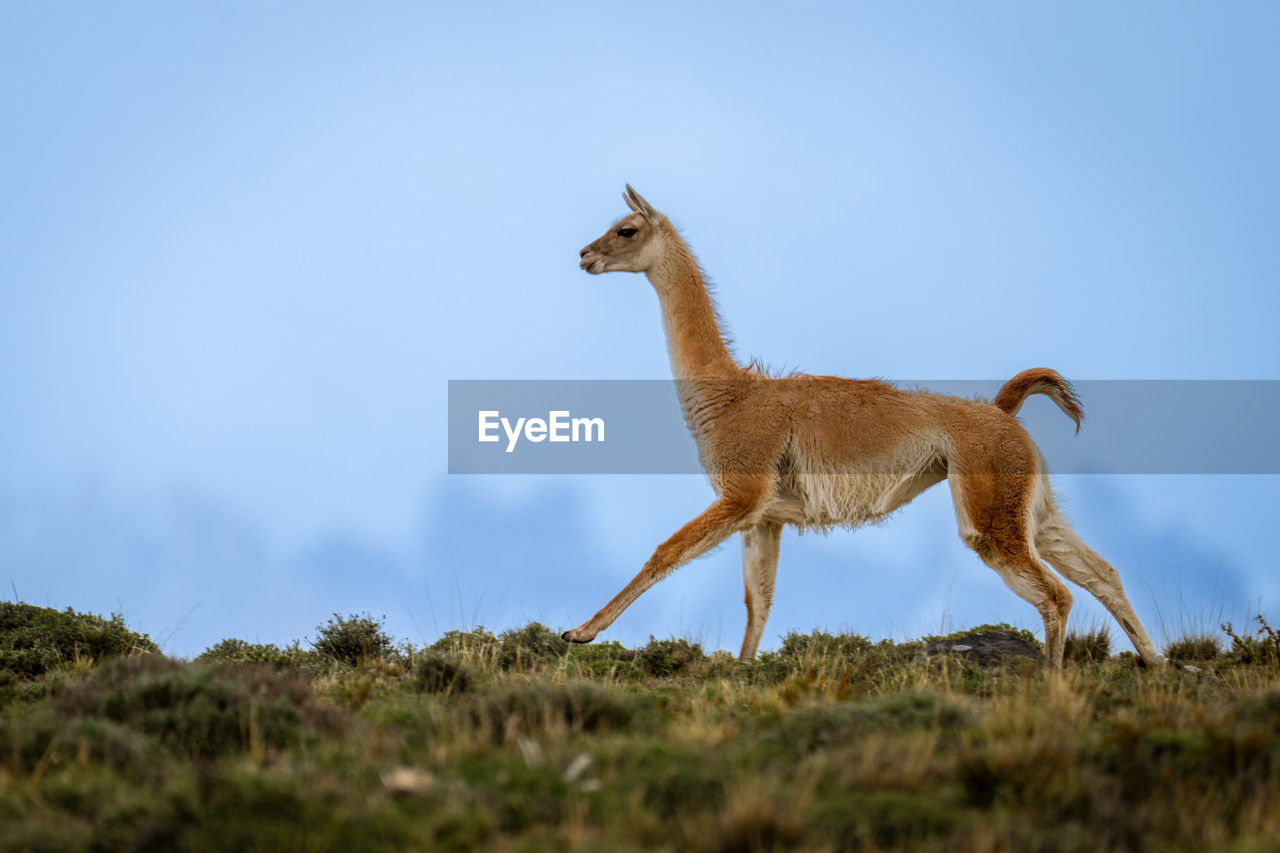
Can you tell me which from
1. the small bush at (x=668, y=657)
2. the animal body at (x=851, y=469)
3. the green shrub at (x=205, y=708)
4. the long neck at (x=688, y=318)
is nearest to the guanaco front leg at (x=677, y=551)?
the animal body at (x=851, y=469)

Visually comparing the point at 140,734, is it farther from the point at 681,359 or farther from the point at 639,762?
the point at 681,359

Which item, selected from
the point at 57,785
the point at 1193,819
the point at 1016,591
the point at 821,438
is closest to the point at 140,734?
the point at 57,785

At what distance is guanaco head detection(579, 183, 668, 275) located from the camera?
11508mm

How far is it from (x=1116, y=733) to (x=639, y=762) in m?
2.48

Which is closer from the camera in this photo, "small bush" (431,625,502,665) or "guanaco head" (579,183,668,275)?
"small bush" (431,625,502,665)

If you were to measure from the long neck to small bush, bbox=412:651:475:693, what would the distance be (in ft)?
13.5

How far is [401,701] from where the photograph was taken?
289 inches

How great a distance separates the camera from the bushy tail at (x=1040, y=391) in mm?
11008

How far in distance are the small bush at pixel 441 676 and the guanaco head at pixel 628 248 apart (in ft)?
16.1

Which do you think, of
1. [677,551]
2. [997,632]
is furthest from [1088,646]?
[677,551]

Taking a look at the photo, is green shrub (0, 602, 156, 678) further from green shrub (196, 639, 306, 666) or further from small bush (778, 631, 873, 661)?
small bush (778, 631, 873, 661)

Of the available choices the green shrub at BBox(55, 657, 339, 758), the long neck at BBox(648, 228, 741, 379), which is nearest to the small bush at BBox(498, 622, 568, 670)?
the long neck at BBox(648, 228, 741, 379)

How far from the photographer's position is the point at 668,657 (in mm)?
10734

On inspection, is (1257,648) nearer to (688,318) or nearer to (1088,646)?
(1088,646)
